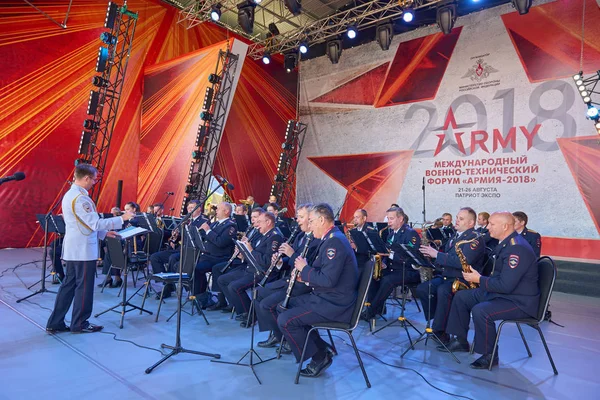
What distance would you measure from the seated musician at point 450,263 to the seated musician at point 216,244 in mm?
2946

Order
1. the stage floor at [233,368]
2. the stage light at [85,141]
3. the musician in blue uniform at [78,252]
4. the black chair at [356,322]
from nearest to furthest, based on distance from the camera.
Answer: the stage floor at [233,368] < the black chair at [356,322] < the musician in blue uniform at [78,252] < the stage light at [85,141]

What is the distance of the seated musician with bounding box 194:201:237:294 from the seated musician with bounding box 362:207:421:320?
2.26 meters

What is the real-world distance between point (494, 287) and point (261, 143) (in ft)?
42.8

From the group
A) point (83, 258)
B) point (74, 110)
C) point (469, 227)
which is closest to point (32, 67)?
point (74, 110)

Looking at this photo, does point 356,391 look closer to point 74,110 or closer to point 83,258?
point 83,258

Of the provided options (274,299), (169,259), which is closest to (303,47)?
(169,259)

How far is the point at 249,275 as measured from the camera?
220 inches

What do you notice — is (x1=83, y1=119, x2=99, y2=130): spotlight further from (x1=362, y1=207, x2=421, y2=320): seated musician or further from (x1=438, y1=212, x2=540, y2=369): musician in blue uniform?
(x1=438, y1=212, x2=540, y2=369): musician in blue uniform

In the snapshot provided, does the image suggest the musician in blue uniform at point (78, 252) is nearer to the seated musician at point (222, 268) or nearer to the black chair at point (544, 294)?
the seated musician at point (222, 268)

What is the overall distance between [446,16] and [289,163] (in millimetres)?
7554

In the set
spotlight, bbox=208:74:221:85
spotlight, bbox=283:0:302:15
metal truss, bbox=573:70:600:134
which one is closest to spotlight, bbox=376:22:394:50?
spotlight, bbox=283:0:302:15

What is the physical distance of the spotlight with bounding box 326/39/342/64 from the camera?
14.3m

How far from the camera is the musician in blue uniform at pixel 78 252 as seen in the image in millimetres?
4652

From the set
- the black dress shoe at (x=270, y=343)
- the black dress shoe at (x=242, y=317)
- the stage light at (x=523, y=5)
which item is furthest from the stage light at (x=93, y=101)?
the stage light at (x=523, y=5)
